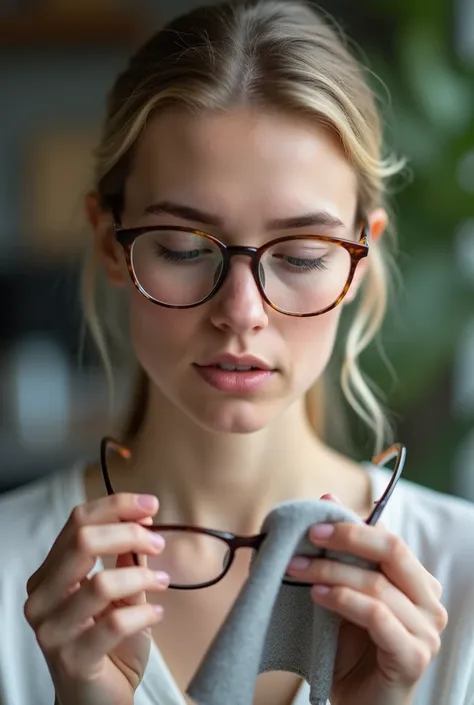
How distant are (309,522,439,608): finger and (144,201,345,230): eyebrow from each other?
0.84 ft

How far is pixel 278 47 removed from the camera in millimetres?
827

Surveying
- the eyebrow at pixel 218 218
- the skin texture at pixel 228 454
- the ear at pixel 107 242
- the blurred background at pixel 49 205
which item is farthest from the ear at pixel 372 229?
the blurred background at pixel 49 205

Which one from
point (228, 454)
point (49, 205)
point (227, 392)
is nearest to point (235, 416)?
point (227, 392)

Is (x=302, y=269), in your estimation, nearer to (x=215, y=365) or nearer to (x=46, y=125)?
(x=215, y=365)

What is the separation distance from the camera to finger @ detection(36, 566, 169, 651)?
2.10ft

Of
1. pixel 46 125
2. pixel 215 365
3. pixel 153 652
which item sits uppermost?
pixel 46 125

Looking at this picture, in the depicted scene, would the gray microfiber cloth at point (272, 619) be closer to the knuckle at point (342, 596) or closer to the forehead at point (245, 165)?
the knuckle at point (342, 596)

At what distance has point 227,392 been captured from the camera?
0.79 meters

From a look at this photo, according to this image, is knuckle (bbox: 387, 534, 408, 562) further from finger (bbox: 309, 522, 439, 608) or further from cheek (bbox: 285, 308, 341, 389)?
cheek (bbox: 285, 308, 341, 389)

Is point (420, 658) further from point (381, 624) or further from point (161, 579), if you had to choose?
point (161, 579)

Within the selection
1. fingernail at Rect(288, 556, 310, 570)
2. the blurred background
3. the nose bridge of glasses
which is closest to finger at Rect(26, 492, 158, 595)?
fingernail at Rect(288, 556, 310, 570)

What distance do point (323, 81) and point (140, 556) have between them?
44cm

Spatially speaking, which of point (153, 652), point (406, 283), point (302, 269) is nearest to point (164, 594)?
point (153, 652)

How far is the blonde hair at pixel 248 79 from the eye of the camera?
0.79 metres
